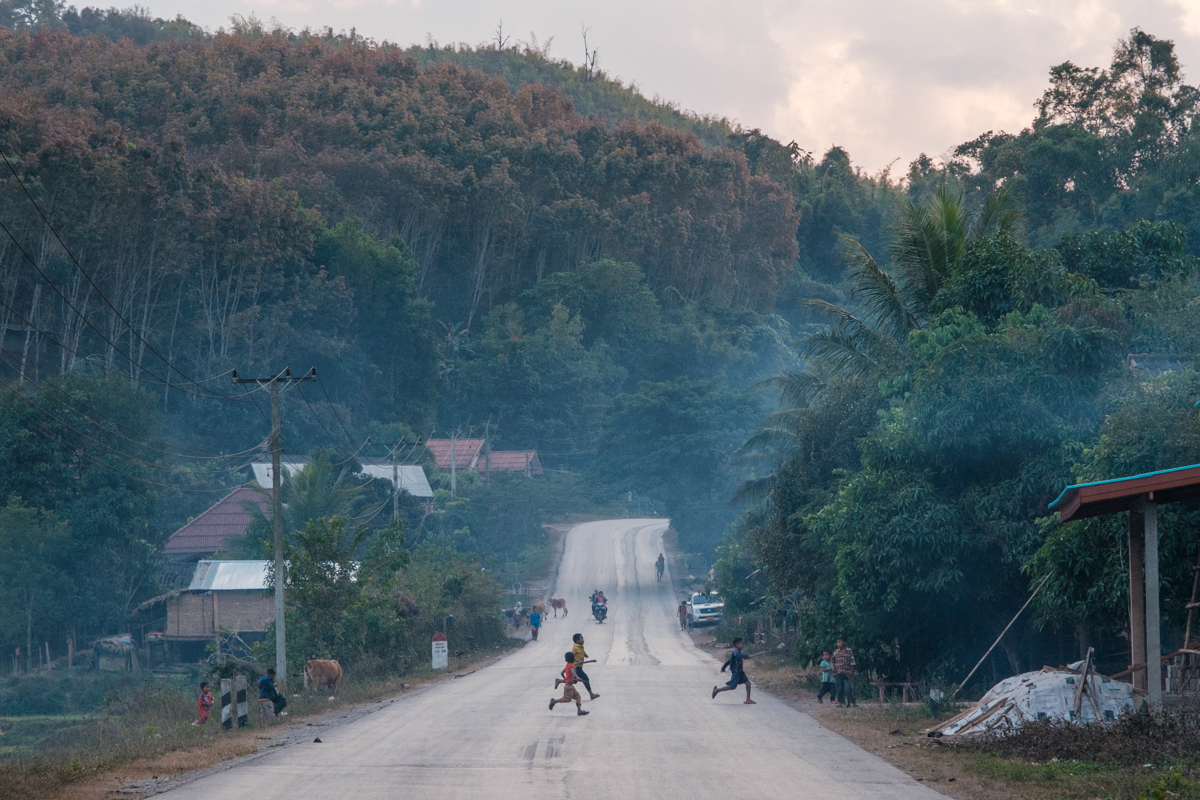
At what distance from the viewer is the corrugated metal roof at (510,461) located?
68188mm

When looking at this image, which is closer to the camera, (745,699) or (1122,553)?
(1122,553)

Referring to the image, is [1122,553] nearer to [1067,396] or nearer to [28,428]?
[1067,396]

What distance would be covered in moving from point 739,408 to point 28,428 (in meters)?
34.4

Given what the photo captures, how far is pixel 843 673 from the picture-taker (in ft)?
62.5

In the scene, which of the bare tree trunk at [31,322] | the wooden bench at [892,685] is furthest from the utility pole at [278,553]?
the bare tree trunk at [31,322]

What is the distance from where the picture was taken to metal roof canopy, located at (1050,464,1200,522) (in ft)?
38.0

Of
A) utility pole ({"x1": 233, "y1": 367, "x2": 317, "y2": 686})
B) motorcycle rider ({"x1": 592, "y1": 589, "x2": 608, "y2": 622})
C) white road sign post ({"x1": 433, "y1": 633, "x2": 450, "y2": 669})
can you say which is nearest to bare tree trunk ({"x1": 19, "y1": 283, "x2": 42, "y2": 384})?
white road sign post ({"x1": 433, "y1": 633, "x2": 450, "y2": 669})

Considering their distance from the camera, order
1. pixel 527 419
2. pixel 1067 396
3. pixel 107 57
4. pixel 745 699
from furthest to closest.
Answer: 1. pixel 527 419
2. pixel 107 57
3. pixel 745 699
4. pixel 1067 396

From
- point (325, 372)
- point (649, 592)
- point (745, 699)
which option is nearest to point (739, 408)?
point (649, 592)

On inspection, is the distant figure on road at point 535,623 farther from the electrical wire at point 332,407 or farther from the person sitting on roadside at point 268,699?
the person sitting on roadside at point 268,699

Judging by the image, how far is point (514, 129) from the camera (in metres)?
71.1

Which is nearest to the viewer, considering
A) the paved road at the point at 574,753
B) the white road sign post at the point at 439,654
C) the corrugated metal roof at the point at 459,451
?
the paved road at the point at 574,753

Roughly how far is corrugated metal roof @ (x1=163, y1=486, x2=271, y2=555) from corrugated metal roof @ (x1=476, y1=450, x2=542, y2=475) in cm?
2394

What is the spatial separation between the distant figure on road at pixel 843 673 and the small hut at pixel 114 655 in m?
26.2
